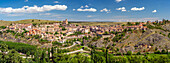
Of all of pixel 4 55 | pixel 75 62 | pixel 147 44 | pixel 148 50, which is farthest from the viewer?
pixel 147 44

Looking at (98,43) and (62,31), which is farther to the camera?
(62,31)

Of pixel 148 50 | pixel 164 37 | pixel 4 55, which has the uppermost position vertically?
pixel 4 55

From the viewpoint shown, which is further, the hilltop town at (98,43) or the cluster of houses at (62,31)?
the cluster of houses at (62,31)

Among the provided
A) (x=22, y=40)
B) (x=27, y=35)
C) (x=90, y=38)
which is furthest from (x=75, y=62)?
(x=27, y=35)

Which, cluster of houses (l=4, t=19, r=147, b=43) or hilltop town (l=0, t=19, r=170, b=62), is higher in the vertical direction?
cluster of houses (l=4, t=19, r=147, b=43)

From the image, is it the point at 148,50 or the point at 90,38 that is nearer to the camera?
the point at 148,50

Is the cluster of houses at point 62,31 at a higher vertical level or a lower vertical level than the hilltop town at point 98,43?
higher

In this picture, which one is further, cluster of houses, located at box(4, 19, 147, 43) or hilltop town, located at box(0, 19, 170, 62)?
cluster of houses, located at box(4, 19, 147, 43)

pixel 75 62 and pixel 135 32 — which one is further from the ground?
pixel 135 32

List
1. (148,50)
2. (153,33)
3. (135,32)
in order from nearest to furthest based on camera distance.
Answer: (148,50) < (153,33) < (135,32)

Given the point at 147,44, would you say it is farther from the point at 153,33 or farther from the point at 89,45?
the point at 89,45

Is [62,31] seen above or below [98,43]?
above
